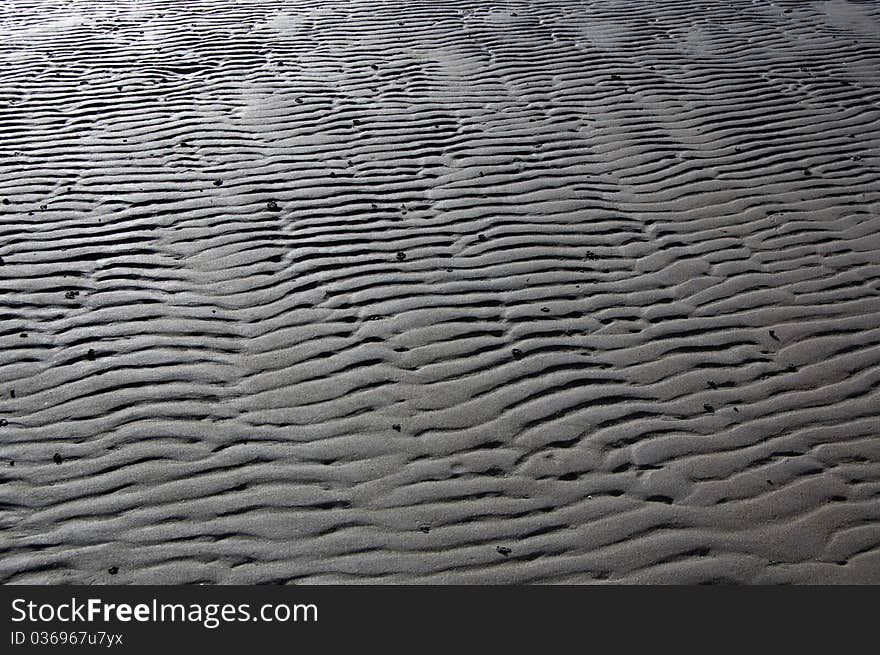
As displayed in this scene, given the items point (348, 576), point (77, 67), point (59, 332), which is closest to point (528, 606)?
point (348, 576)

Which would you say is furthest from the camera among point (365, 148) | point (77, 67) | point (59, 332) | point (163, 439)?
point (77, 67)

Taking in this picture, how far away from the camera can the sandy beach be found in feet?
12.4

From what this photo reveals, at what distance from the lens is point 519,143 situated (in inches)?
292

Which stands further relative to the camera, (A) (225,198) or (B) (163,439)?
(A) (225,198)

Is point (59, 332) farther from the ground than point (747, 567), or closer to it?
farther from the ground

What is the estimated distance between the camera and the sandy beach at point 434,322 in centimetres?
377

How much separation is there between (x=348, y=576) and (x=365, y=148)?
438 cm

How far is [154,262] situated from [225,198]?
99 centimetres

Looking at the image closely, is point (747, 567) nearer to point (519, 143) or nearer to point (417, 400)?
point (417, 400)

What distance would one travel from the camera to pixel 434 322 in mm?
5090

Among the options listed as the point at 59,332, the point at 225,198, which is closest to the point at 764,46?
the point at 225,198

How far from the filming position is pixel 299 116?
25.7ft

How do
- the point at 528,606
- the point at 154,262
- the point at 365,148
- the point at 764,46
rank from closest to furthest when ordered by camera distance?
the point at 528,606 < the point at 154,262 < the point at 365,148 < the point at 764,46

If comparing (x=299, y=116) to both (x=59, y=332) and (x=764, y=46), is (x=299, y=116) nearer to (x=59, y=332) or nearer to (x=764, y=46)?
(x=59, y=332)
